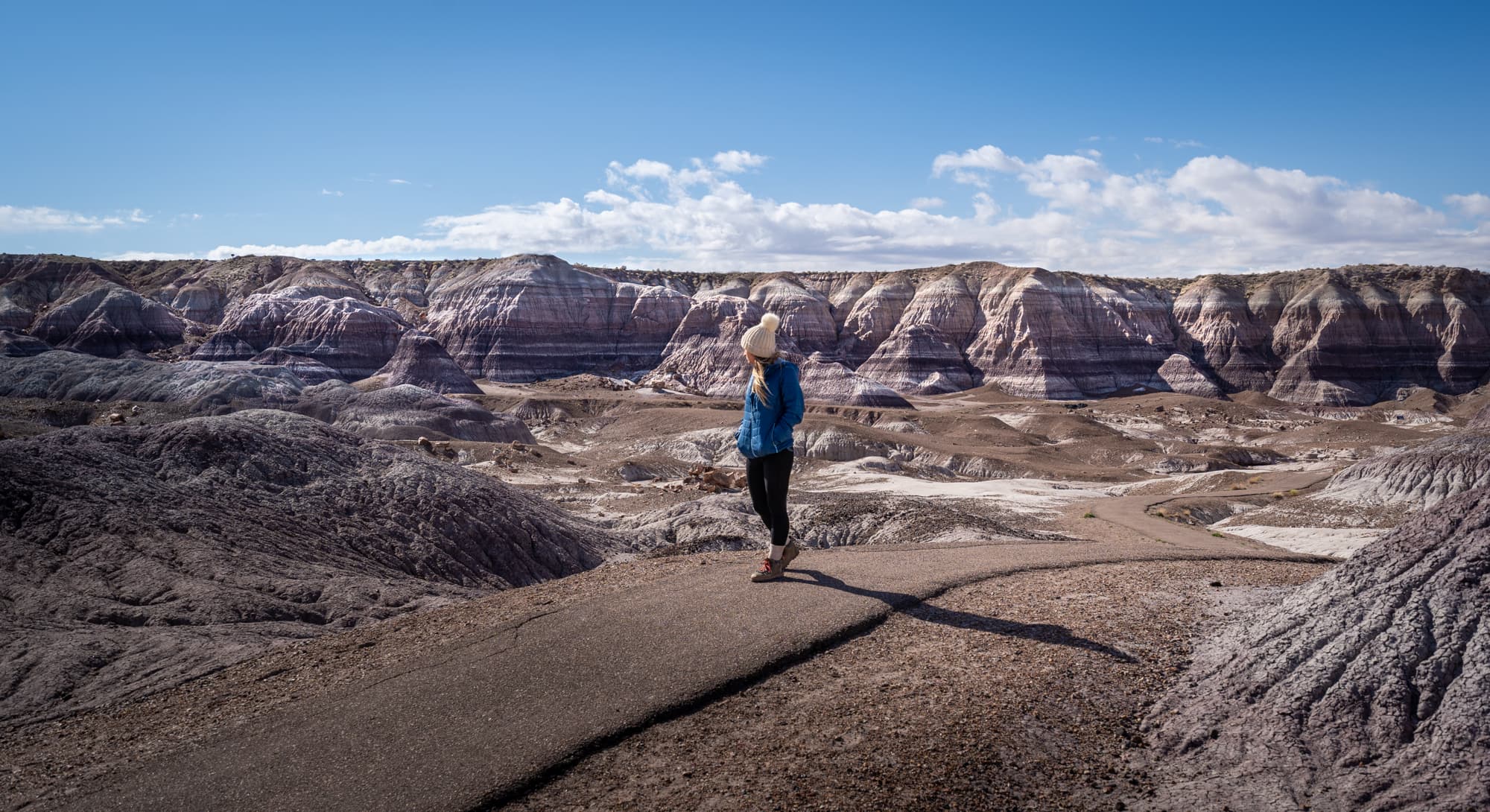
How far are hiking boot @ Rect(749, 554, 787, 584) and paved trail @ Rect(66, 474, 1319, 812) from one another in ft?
0.36

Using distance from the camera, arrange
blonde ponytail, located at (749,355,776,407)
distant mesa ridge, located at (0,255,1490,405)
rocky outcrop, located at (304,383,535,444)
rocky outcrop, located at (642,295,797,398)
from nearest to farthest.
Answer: blonde ponytail, located at (749,355,776,407)
rocky outcrop, located at (304,383,535,444)
distant mesa ridge, located at (0,255,1490,405)
rocky outcrop, located at (642,295,797,398)

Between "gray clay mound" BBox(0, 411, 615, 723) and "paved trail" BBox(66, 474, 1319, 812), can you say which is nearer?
"paved trail" BBox(66, 474, 1319, 812)

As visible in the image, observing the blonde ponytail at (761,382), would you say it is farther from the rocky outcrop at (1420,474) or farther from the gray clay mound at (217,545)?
the rocky outcrop at (1420,474)

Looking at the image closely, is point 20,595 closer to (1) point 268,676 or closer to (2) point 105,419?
(1) point 268,676

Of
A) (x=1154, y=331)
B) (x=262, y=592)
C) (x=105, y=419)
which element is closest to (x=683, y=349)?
(x=1154, y=331)

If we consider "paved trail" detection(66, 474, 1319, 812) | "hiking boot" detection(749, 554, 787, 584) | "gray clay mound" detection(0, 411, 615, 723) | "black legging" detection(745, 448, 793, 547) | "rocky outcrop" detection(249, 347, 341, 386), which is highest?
"black legging" detection(745, 448, 793, 547)

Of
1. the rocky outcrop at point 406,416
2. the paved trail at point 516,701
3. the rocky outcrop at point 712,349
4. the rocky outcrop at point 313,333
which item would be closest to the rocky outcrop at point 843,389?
the rocky outcrop at point 712,349

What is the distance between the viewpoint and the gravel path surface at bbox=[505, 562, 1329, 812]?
451cm

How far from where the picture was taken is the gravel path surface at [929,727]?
451cm

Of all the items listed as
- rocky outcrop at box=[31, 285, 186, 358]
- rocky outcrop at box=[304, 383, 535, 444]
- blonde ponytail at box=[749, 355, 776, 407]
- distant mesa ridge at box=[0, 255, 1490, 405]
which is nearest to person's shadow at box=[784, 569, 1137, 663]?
blonde ponytail at box=[749, 355, 776, 407]

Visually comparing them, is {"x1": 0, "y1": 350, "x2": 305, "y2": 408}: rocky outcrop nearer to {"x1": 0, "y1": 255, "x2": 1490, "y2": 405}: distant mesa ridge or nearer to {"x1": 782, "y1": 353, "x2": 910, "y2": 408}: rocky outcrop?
{"x1": 0, "y1": 255, "x2": 1490, "y2": 405}: distant mesa ridge

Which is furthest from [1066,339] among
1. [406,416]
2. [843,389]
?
[406,416]

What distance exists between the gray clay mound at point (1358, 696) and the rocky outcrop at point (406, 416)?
49.8 m

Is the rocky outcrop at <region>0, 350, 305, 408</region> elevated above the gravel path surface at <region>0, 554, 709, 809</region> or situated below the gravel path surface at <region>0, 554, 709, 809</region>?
below
